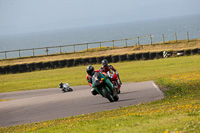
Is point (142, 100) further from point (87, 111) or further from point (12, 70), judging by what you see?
point (12, 70)

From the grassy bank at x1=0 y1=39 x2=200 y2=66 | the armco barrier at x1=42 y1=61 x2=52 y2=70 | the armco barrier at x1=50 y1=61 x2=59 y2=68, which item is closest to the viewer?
the armco barrier at x1=50 y1=61 x2=59 y2=68

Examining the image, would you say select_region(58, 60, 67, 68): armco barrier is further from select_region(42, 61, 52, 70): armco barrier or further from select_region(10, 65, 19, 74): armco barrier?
select_region(10, 65, 19, 74): armco barrier

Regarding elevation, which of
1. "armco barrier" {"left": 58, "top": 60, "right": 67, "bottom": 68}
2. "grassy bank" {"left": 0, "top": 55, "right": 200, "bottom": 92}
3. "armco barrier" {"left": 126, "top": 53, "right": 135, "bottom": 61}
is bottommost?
"grassy bank" {"left": 0, "top": 55, "right": 200, "bottom": 92}

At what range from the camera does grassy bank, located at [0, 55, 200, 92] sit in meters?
27.8

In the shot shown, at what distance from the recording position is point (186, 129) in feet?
23.4

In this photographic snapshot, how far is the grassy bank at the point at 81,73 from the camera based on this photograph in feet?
91.4

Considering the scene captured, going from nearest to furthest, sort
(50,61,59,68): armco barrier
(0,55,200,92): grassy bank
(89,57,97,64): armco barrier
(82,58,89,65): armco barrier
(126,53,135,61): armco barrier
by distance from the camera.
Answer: (0,55,200,92): grassy bank < (126,53,135,61): armco barrier < (89,57,97,64): armco barrier < (82,58,89,65): armco barrier < (50,61,59,68): armco barrier

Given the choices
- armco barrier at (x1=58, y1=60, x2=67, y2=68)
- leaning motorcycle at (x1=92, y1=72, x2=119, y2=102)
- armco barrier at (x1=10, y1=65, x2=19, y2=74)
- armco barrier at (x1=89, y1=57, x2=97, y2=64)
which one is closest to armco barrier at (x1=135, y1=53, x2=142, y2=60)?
armco barrier at (x1=89, y1=57, x2=97, y2=64)

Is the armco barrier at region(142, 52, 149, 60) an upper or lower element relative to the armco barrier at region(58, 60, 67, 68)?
upper

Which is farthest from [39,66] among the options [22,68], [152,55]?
[152,55]

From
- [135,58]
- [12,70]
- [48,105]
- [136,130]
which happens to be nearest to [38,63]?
[12,70]

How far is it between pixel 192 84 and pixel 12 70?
25200 millimetres

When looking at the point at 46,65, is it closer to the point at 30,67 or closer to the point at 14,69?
the point at 30,67

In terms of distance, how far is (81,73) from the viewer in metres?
33.3
